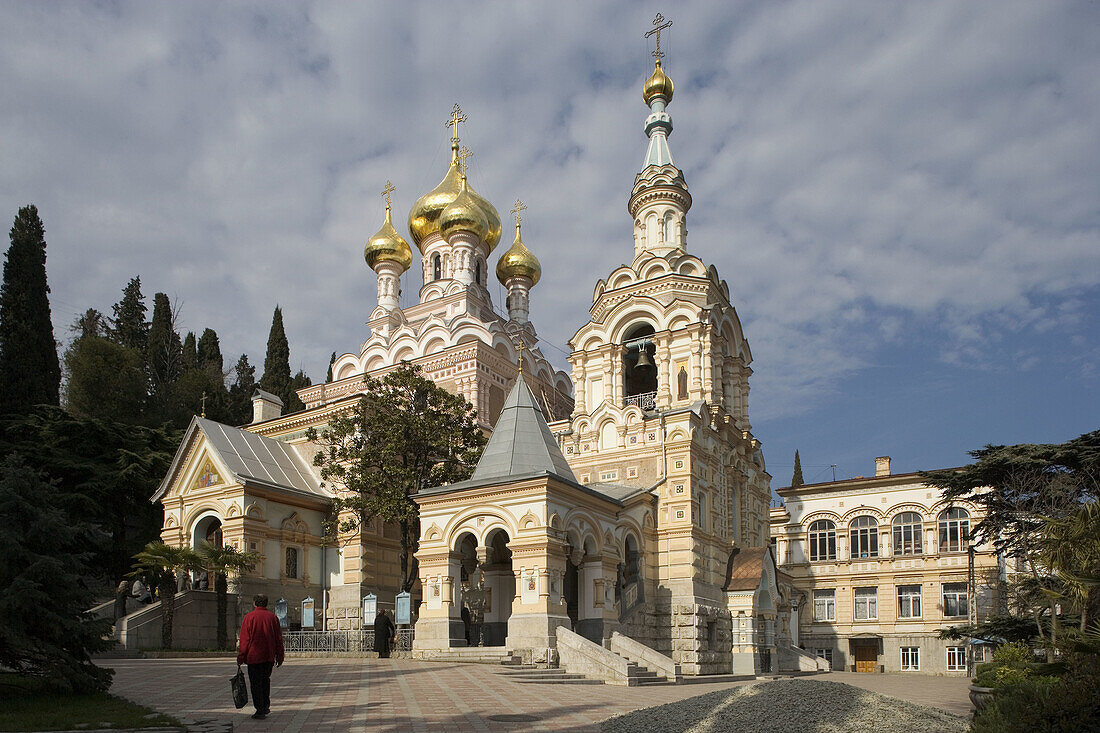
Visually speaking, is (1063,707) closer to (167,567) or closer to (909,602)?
(167,567)

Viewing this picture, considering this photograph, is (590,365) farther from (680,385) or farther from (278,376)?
(278,376)

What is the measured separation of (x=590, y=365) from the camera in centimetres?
3002

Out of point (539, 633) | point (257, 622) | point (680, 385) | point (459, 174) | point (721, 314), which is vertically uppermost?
point (459, 174)

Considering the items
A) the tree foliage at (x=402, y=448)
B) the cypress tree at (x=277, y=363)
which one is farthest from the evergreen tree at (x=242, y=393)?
the tree foliage at (x=402, y=448)

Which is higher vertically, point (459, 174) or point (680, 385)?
point (459, 174)

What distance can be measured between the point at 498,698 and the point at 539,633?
20.0ft

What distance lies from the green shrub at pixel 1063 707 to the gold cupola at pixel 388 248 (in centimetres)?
3846

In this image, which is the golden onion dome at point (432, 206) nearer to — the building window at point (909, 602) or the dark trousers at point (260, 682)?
the building window at point (909, 602)

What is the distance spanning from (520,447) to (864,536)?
2146cm

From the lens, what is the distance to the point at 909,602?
35.8 metres

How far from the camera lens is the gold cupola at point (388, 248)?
4341 cm

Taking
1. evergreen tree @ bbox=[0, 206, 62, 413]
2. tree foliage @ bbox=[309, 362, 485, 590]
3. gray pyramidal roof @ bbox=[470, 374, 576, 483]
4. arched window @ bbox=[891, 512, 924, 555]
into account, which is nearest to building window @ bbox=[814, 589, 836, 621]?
arched window @ bbox=[891, 512, 924, 555]

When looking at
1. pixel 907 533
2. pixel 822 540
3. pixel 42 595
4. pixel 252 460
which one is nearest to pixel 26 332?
pixel 252 460

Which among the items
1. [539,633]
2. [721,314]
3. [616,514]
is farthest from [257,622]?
[721,314]
